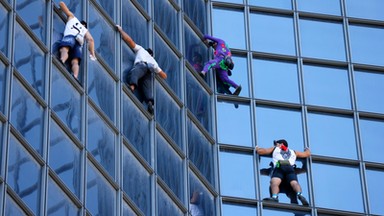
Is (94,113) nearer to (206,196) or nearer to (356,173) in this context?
(206,196)

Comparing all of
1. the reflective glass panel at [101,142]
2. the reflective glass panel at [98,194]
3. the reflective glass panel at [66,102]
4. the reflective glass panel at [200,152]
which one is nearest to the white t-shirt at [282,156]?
the reflective glass panel at [200,152]

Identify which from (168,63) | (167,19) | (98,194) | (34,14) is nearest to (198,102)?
(168,63)

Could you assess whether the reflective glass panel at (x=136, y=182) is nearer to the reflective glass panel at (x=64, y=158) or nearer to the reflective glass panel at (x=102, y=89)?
the reflective glass panel at (x=102, y=89)

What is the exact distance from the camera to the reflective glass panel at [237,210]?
147 feet

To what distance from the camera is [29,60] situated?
1492 inches

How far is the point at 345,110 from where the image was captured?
48469mm

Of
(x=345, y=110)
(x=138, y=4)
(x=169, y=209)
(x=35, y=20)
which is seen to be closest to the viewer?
(x=35, y=20)

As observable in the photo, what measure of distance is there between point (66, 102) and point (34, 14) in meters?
2.17

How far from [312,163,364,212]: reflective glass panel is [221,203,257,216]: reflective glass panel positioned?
1.95 metres

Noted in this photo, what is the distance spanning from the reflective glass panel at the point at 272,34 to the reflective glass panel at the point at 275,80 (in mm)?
465

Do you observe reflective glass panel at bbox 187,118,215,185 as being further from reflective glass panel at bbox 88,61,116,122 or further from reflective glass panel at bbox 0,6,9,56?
reflective glass panel at bbox 0,6,9,56

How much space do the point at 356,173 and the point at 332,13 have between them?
5.86 meters

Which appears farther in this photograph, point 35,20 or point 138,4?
point 138,4

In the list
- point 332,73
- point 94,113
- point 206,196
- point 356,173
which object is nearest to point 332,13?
point 332,73
